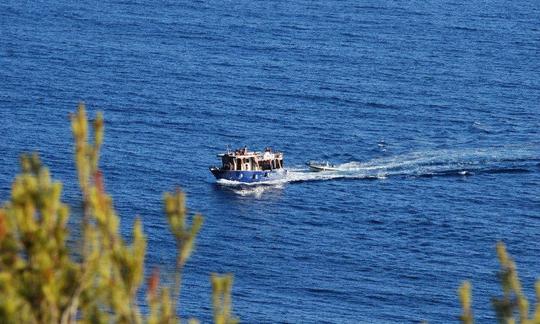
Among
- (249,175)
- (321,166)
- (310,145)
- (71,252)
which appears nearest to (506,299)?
(71,252)

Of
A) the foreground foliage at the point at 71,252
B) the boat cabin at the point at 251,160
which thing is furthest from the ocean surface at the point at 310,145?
the foreground foliage at the point at 71,252

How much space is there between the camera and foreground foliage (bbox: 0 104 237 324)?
1964cm

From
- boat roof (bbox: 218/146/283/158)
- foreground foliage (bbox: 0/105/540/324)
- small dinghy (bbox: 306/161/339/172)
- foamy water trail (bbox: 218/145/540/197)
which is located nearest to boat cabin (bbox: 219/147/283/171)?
boat roof (bbox: 218/146/283/158)

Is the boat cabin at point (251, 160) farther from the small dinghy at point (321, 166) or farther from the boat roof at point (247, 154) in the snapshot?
the small dinghy at point (321, 166)

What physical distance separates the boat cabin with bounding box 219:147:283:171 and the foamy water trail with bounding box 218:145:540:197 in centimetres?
159

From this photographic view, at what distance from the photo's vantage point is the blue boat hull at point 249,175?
13062 cm

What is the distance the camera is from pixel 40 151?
13350cm

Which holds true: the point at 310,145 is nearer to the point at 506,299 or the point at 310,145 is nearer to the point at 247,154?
the point at 247,154

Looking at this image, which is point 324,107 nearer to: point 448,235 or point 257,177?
point 257,177

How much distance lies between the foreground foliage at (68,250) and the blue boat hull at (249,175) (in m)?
110

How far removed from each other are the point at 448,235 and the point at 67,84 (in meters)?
62.8

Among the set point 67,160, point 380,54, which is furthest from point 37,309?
point 380,54

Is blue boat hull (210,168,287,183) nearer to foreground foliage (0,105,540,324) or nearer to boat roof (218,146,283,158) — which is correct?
boat roof (218,146,283,158)

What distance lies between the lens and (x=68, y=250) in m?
20.2
